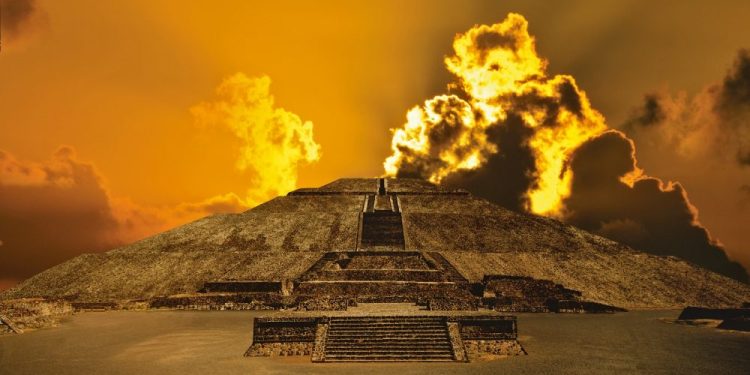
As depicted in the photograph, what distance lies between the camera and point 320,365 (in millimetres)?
20406

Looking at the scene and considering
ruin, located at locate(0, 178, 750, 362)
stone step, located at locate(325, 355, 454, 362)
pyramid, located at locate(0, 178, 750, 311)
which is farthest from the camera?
pyramid, located at locate(0, 178, 750, 311)

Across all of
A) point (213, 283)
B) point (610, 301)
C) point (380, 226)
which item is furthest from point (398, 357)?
point (380, 226)

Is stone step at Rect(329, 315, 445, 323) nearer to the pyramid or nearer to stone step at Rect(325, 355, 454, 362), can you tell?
stone step at Rect(325, 355, 454, 362)

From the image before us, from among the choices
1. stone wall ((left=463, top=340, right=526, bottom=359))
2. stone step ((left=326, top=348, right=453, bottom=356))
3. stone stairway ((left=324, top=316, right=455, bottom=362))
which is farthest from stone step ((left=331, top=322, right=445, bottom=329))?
stone step ((left=326, top=348, right=453, bottom=356))

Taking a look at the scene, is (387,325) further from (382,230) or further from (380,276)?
(382,230)

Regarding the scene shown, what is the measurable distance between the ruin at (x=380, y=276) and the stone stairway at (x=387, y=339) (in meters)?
0.05

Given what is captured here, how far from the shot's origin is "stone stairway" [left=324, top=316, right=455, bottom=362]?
839 inches

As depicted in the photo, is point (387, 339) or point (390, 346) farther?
point (387, 339)

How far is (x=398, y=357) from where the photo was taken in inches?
830

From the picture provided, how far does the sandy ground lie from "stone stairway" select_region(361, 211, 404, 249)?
28.8 m

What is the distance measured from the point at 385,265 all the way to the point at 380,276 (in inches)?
146

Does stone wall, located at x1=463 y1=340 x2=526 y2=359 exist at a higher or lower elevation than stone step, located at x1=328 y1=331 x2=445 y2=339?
lower

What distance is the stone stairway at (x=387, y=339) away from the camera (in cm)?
2131

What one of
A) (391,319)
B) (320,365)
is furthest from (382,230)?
(320,365)
